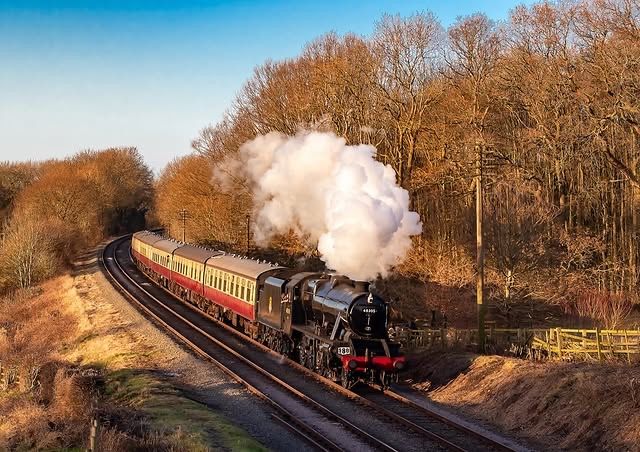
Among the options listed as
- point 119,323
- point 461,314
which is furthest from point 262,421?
point 461,314

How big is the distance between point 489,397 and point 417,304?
18.4 m

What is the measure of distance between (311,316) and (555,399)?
812cm

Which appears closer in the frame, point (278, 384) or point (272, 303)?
point (278, 384)

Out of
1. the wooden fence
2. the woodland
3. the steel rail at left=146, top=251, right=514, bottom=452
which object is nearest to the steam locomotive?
the steel rail at left=146, top=251, right=514, bottom=452

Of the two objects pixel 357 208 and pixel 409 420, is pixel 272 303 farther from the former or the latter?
pixel 409 420

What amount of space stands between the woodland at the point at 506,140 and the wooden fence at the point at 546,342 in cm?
471

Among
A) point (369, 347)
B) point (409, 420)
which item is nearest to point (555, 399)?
point (409, 420)

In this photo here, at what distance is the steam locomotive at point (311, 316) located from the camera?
55.7 feet

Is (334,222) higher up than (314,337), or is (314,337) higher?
(334,222)

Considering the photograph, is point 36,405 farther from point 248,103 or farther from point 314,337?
point 248,103

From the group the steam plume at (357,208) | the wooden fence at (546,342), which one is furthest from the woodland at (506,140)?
the steam plume at (357,208)

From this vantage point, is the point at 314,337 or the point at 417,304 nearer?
the point at 314,337

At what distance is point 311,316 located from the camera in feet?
66.6

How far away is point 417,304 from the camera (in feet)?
112
